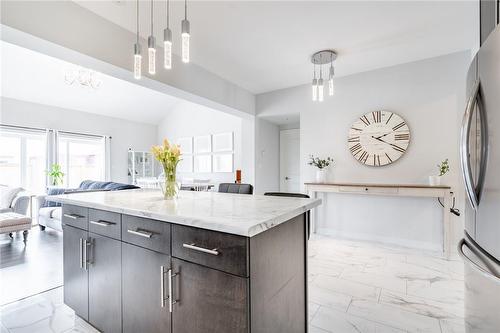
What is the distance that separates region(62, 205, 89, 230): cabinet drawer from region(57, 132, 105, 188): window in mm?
5119

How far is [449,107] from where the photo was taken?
317cm

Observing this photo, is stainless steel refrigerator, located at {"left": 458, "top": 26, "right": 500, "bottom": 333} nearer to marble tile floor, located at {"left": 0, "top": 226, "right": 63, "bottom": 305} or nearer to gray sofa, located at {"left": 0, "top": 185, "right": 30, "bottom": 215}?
marble tile floor, located at {"left": 0, "top": 226, "right": 63, "bottom": 305}

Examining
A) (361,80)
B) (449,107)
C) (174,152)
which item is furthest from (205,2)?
(449,107)

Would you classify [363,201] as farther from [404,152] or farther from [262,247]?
[262,247]

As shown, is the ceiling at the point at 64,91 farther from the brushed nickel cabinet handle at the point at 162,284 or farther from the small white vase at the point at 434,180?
the small white vase at the point at 434,180

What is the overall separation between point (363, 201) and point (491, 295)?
281 centimetres

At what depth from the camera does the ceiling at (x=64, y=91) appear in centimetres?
451

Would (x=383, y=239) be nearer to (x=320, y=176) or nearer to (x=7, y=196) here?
(x=320, y=176)

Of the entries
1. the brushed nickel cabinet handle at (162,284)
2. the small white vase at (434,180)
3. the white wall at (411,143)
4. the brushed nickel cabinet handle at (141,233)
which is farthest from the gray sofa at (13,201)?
the small white vase at (434,180)

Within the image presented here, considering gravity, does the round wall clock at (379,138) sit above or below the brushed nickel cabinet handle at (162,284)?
above

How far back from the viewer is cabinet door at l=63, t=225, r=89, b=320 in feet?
5.53

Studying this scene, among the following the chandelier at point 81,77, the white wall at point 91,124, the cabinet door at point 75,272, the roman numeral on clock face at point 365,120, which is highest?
the chandelier at point 81,77

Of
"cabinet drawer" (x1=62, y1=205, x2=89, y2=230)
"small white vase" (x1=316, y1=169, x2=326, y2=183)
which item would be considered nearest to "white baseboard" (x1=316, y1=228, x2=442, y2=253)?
"small white vase" (x1=316, y1=169, x2=326, y2=183)

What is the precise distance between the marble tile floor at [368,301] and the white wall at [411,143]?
65 cm
